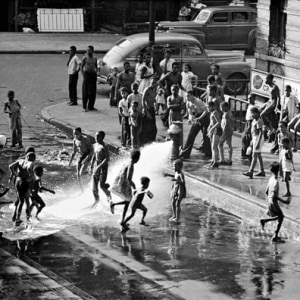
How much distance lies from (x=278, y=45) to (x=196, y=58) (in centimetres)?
509

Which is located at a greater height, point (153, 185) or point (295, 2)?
point (295, 2)

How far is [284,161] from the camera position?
20.1 meters

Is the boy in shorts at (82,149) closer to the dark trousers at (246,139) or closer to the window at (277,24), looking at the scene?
the dark trousers at (246,139)

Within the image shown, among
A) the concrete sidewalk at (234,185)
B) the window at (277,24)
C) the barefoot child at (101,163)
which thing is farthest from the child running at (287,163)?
the window at (277,24)

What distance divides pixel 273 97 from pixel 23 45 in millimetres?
18552

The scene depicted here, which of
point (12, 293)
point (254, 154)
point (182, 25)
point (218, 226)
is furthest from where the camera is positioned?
point (182, 25)

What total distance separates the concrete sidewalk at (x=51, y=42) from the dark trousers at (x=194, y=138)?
17446 mm

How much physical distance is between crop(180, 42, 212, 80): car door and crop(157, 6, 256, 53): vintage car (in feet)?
24.0

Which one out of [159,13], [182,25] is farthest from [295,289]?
[159,13]

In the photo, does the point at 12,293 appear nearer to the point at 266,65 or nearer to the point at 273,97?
the point at 273,97

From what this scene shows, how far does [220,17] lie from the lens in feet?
134

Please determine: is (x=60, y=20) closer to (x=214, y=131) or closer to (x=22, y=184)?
(x=214, y=131)

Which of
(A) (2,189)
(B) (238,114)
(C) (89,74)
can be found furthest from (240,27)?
(A) (2,189)

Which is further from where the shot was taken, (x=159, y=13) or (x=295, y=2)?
(x=159, y=13)
